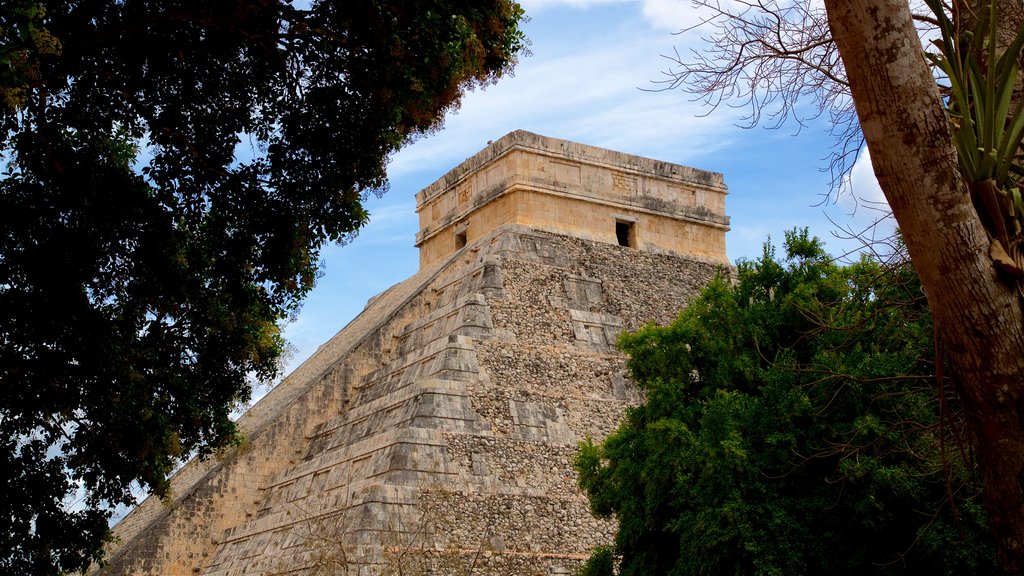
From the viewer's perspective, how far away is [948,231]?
15.7ft

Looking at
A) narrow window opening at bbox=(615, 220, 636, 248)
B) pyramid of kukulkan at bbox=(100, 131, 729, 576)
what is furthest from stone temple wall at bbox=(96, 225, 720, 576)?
narrow window opening at bbox=(615, 220, 636, 248)

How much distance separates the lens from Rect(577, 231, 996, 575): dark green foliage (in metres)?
10.8

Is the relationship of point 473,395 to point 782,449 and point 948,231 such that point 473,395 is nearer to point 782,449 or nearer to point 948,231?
point 782,449

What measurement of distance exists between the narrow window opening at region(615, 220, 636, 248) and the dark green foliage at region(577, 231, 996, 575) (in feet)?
22.0

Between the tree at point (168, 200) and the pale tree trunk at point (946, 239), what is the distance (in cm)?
430

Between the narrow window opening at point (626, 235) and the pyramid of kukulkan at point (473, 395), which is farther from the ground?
the narrow window opening at point (626, 235)

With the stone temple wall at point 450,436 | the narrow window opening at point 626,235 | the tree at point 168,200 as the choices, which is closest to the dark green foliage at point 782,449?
the stone temple wall at point 450,436

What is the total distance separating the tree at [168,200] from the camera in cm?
859

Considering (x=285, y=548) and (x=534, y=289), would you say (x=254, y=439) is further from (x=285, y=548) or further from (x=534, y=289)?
(x=534, y=289)

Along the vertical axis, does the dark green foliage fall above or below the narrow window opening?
below

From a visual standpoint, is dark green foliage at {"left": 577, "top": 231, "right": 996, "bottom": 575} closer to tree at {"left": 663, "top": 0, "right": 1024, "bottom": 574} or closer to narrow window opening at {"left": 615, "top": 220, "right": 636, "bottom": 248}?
tree at {"left": 663, "top": 0, "right": 1024, "bottom": 574}

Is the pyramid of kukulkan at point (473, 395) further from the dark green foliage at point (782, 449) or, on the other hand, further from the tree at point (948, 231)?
the tree at point (948, 231)

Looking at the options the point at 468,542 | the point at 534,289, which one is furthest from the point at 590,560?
the point at 534,289

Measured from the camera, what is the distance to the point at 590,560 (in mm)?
13523
